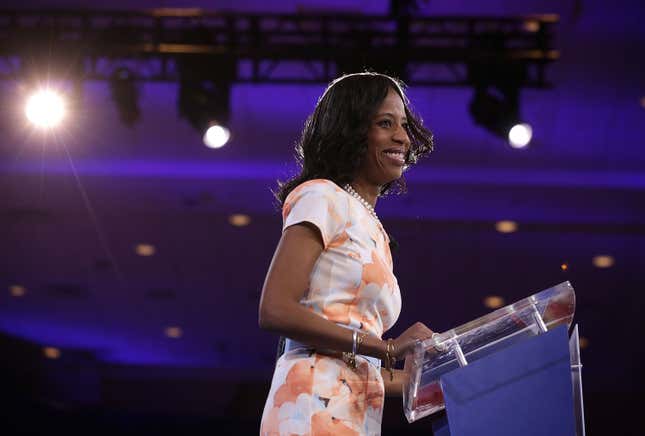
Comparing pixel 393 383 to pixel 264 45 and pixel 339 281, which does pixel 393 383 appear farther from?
pixel 264 45

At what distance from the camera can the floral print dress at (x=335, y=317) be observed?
149cm

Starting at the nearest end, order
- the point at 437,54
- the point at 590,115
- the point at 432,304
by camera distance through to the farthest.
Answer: the point at 437,54 < the point at 590,115 < the point at 432,304

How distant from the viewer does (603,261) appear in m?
8.58

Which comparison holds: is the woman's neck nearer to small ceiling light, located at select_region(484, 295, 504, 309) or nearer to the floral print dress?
the floral print dress

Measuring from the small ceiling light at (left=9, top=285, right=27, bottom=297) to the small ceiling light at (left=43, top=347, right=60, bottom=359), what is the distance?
4.65 ft

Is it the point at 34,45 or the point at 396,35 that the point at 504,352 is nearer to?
the point at 396,35

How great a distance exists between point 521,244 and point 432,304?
140cm

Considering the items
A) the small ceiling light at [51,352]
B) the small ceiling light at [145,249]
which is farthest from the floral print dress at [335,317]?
the small ceiling light at [51,352]

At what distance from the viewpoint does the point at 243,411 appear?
1029 centimetres

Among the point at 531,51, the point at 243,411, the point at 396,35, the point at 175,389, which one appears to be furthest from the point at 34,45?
the point at 175,389

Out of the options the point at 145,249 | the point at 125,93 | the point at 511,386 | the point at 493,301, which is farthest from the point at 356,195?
the point at 493,301

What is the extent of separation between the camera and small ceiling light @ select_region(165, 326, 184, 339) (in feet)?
33.4

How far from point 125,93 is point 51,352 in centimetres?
593

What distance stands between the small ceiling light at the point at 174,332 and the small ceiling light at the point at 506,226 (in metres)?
3.85
